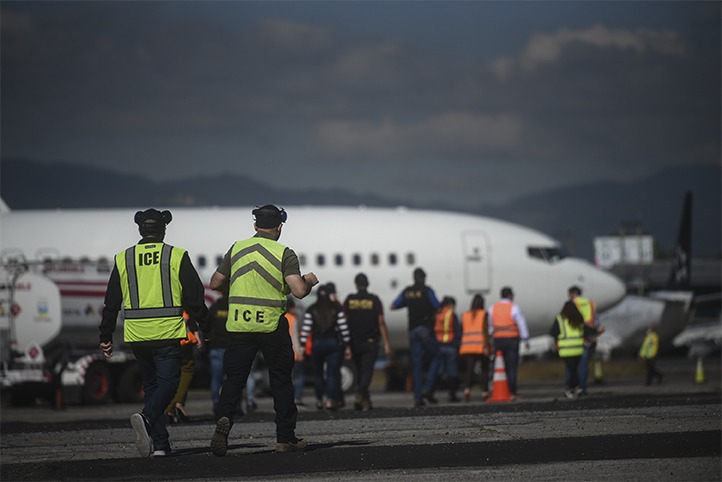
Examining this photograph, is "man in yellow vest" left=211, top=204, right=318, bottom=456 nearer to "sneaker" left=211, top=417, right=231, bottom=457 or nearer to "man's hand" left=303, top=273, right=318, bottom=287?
Answer: "man's hand" left=303, top=273, right=318, bottom=287

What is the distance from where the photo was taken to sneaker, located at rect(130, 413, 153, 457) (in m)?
9.28

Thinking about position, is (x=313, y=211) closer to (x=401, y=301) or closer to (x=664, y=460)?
(x=401, y=301)

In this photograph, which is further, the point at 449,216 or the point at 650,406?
the point at 449,216

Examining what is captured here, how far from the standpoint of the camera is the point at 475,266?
2780 cm

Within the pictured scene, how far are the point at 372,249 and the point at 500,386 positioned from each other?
31.9 ft

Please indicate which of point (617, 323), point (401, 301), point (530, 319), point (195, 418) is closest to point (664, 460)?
point (195, 418)

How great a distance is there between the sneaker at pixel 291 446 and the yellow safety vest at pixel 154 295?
1.13 m

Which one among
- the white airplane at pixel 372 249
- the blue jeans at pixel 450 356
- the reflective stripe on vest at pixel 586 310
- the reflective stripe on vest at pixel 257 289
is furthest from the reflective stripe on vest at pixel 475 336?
the reflective stripe on vest at pixel 257 289

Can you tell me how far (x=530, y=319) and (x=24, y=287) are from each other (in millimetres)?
11236

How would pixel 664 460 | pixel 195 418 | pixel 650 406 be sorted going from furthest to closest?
pixel 195 418 < pixel 650 406 < pixel 664 460

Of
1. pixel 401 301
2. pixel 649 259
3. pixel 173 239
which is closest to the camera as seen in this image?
pixel 401 301

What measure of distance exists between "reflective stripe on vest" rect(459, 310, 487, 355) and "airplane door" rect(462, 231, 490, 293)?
8.06 metres

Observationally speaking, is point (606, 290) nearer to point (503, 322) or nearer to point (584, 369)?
point (584, 369)

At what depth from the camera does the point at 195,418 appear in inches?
602
